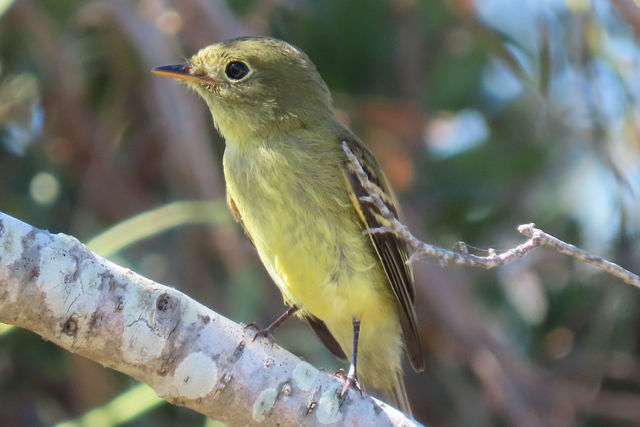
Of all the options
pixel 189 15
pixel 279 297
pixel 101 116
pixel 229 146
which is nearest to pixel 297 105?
pixel 229 146

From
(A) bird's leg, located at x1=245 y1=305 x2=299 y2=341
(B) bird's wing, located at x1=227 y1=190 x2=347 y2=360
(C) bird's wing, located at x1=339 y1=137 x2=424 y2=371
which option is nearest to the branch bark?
(A) bird's leg, located at x1=245 y1=305 x2=299 y2=341

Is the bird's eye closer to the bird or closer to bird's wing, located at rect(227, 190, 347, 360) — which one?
the bird

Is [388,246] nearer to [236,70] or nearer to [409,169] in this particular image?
[236,70]

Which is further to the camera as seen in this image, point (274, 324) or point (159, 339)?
point (274, 324)

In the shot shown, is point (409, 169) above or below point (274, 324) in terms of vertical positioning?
above

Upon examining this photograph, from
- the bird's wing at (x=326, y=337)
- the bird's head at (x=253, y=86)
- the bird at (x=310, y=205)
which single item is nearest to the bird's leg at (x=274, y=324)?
the bird at (x=310, y=205)

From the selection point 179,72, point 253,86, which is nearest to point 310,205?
point 253,86

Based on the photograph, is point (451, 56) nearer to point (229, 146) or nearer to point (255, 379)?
point (229, 146)
